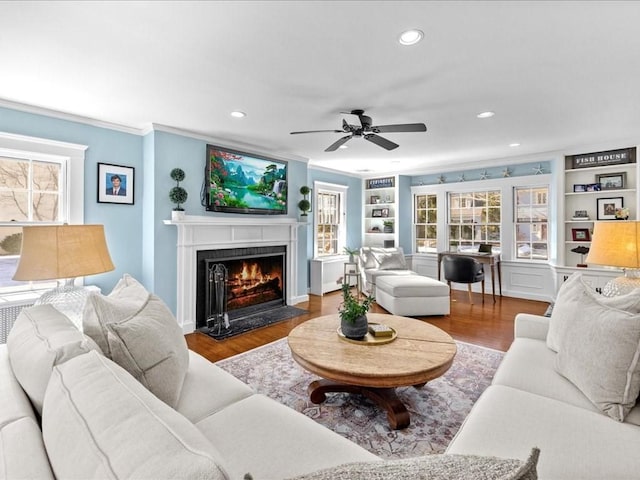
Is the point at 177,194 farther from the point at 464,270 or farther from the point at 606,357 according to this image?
the point at 464,270

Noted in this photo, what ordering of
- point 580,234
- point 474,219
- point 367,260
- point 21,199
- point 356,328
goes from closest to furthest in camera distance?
point 356,328, point 21,199, point 580,234, point 367,260, point 474,219

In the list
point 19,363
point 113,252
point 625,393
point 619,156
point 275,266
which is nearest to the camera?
point 19,363

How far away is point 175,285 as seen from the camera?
384 cm

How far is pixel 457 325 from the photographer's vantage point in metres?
4.13

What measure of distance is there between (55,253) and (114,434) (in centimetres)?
162

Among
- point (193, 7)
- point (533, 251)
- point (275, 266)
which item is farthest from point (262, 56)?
point (533, 251)

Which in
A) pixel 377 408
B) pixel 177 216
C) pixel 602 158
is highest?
pixel 602 158

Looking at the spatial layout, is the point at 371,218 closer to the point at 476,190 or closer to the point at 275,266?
the point at 476,190

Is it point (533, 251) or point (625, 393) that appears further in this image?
point (533, 251)

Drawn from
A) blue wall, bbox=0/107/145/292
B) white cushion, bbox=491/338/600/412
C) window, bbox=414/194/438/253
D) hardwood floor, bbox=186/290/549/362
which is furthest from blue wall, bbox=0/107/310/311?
window, bbox=414/194/438/253

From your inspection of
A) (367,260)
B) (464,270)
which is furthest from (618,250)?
(367,260)

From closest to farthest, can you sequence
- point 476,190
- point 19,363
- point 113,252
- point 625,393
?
point 19,363 → point 625,393 → point 113,252 → point 476,190

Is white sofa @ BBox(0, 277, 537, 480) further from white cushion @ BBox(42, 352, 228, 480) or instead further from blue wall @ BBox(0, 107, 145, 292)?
blue wall @ BBox(0, 107, 145, 292)

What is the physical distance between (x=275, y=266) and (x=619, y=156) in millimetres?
5148
